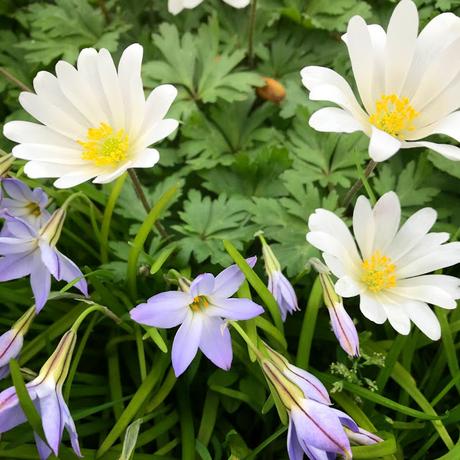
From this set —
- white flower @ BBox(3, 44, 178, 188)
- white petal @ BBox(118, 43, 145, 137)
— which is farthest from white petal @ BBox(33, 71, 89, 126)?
white petal @ BBox(118, 43, 145, 137)

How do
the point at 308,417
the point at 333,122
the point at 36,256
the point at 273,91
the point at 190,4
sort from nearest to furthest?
1. the point at 308,417
2. the point at 333,122
3. the point at 36,256
4. the point at 190,4
5. the point at 273,91

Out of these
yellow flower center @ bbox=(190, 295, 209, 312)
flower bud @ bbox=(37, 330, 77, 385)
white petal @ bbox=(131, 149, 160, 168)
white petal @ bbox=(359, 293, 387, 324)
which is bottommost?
flower bud @ bbox=(37, 330, 77, 385)

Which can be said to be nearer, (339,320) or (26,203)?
(339,320)

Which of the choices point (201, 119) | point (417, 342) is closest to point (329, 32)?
point (201, 119)

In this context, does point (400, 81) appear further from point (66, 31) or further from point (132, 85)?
point (66, 31)

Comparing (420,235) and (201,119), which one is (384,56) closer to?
(420,235)

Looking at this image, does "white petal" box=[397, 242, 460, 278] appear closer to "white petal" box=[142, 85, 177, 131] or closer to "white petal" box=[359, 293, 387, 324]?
"white petal" box=[359, 293, 387, 324]

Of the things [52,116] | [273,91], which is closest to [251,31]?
[273,91]
